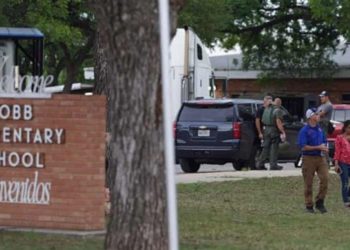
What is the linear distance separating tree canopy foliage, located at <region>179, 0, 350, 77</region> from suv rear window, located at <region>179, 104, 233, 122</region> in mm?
15882

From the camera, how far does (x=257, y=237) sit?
11.4m

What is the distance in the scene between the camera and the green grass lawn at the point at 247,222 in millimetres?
10641

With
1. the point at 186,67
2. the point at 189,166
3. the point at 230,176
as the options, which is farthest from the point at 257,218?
the point at 186,67

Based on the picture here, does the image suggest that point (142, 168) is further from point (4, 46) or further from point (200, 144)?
point (200, 144)

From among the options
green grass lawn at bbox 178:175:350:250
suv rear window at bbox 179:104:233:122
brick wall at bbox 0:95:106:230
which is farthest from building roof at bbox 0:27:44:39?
suv rear window at bbox 179:104:233:122

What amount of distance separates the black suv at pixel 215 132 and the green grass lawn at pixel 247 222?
348 centimetres

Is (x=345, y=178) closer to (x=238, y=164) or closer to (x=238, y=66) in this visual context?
(x=238, y=164)

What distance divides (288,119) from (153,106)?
1782 cm

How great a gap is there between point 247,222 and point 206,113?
10037mm

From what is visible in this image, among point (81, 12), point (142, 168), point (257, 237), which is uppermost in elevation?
point (81, 12)

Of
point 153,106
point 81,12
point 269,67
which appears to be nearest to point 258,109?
point 81,12

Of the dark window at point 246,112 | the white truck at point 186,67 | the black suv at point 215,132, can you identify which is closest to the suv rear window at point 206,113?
the black suv at point 215,132

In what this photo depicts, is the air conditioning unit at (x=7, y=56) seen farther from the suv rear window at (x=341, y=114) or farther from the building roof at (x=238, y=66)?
the building roof at (x=238, y=66)

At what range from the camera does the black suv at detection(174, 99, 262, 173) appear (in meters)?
22.2
